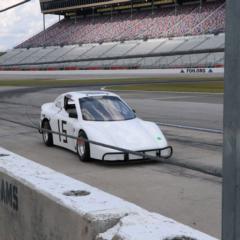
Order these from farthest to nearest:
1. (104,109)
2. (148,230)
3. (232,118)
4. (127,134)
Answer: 1. (104,109)
2. (127,134)
3. (148,230)
4. (232,118)

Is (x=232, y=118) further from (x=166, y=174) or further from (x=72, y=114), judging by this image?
(x=72, y=114)

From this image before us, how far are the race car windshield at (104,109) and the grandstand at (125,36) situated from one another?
44.7 m

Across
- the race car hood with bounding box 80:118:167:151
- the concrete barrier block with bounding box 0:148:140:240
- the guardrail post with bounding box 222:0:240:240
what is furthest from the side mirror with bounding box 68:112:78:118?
the guardrail post with bounding box 222:0:240:240

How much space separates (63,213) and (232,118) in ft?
4.63

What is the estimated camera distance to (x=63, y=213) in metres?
3.06

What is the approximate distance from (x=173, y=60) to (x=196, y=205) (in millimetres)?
57798

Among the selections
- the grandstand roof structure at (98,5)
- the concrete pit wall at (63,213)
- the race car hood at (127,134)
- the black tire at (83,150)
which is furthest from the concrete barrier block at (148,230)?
the grandstand roof structure at (98,5)

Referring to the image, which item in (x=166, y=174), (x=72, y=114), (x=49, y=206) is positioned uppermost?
(x=49, y=206)

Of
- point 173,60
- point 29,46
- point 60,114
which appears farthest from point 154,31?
point 60,114

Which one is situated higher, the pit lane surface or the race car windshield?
the race car windshield

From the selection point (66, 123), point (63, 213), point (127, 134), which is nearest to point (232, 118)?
point (63, 213)

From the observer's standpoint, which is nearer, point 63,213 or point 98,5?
point 63,213

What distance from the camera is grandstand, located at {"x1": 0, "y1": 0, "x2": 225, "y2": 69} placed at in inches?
2499

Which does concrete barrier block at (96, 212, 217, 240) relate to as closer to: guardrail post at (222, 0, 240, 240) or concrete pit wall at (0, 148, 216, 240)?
concrete pit wall at (0, 148, 216, 240)
